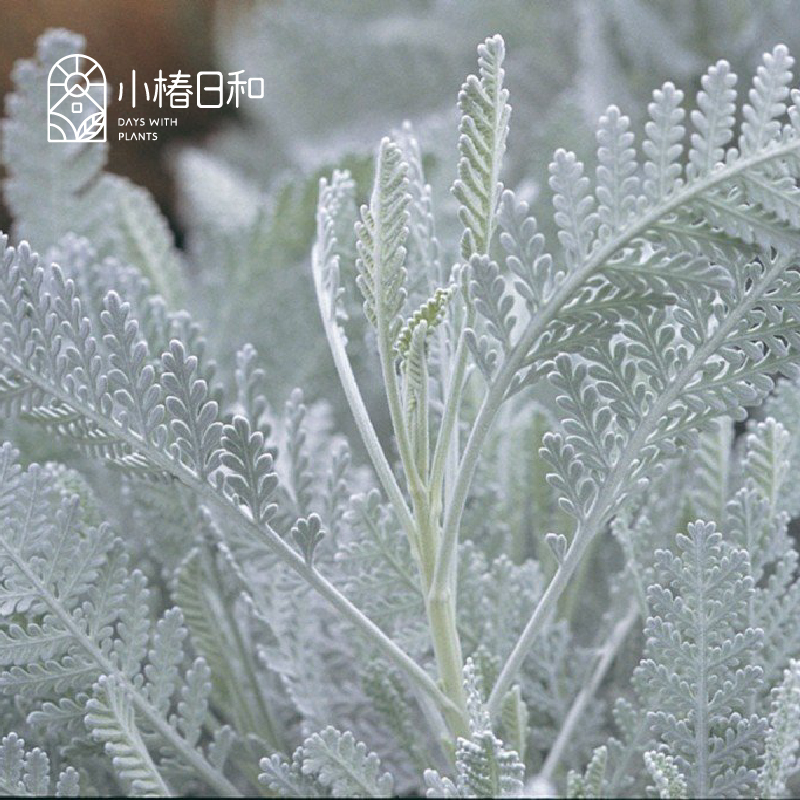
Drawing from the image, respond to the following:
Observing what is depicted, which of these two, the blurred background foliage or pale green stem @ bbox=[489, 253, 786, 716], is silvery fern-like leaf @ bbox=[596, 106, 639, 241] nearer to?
pale green stem @ bbox=[489, 253, 786, 716]

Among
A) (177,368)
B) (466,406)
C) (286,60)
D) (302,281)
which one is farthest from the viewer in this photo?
(286,60)

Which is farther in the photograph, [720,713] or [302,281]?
[302,281]

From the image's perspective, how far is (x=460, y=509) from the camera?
29 cm

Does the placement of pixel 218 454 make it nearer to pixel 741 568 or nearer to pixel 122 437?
pixel 122 437

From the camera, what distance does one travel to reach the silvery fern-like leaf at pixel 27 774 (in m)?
0.30

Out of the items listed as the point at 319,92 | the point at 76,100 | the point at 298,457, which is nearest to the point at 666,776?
the point at 298,457

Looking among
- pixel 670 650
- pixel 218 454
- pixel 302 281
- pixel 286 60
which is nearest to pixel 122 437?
pixel 218 454

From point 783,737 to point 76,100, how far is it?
39 cm

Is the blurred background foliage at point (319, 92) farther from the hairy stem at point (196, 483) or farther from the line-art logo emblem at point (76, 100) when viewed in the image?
the hairy stem at point (196, 483)

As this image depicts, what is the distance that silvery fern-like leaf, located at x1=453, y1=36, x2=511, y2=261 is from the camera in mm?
276

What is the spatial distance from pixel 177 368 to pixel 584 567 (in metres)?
0.22

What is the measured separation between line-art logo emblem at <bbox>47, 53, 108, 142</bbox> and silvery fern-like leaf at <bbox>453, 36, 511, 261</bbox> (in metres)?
0.25

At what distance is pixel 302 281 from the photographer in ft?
1.80

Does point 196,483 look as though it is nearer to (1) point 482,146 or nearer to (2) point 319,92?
(1) point 482,146
